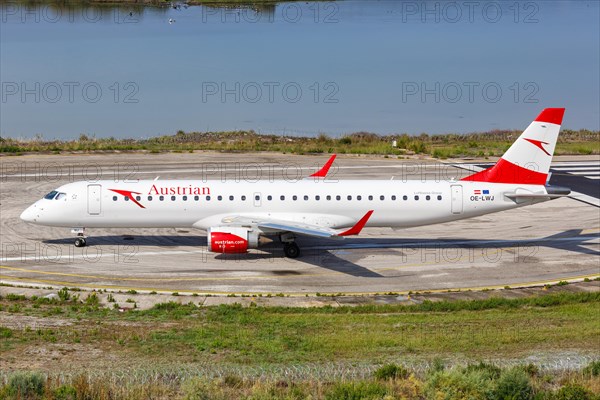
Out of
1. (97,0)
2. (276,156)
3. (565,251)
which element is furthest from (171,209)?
(97,0)

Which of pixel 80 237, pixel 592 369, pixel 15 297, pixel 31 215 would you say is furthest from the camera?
pixel 80 237

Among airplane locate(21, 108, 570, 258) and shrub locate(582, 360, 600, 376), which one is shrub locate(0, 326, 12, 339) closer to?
airplane locate(21, 108, 570, 258)

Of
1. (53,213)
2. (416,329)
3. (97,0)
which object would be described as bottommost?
(416,329)

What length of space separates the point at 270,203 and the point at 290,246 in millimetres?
2552

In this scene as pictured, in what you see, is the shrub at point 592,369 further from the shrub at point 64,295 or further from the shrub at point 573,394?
the shrub at point 64,295

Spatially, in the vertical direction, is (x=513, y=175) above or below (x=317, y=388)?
above

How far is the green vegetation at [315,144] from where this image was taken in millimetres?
78688

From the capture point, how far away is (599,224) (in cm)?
5188

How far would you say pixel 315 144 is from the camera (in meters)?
85.2

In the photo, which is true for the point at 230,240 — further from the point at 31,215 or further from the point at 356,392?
the point at 356,392

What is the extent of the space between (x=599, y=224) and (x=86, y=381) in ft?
132

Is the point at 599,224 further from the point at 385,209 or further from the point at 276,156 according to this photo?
the point at 276,156

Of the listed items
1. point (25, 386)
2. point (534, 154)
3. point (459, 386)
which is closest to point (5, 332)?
point (25, 386)

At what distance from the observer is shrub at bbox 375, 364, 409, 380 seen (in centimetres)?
2133
